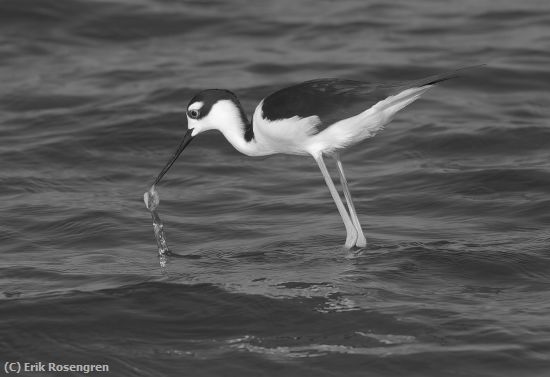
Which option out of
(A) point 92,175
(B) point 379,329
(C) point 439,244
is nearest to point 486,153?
(C) point 439,244

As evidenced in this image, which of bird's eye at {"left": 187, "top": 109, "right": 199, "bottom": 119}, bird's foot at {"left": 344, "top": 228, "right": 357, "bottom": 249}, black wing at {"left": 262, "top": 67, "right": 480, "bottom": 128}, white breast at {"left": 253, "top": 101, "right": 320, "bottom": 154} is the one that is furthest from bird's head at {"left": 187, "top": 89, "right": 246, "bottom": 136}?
bird's foot at {"left": 344, "top": 228, "right": 357, "bottom": 249}

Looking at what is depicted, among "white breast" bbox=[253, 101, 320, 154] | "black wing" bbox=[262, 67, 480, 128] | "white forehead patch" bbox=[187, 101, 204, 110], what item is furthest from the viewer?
"white forehead patch" bbox=[187, 101, 204, 110]

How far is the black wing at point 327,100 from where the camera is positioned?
360 inches

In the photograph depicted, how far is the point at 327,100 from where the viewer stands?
931 centimetres

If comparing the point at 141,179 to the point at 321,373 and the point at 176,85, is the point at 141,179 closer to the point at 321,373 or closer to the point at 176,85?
the point at 176,85

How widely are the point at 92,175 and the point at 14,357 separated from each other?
4.59m

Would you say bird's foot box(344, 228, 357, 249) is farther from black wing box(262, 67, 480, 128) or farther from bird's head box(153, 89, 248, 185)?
bird's head box(153, 89, 248, 185)

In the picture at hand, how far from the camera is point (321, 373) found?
7047 mm

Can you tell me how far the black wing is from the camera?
9156 mm

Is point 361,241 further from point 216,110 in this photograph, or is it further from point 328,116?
point 216,110

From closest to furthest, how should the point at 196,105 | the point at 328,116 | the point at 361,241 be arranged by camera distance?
the point at 328,116
the point at 361,241
the point at 196,105

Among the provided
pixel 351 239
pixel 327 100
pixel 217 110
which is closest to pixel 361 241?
pixel 351 239

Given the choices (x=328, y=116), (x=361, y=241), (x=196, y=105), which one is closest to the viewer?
(x=328, y=116)

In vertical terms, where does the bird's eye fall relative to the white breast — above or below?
above
